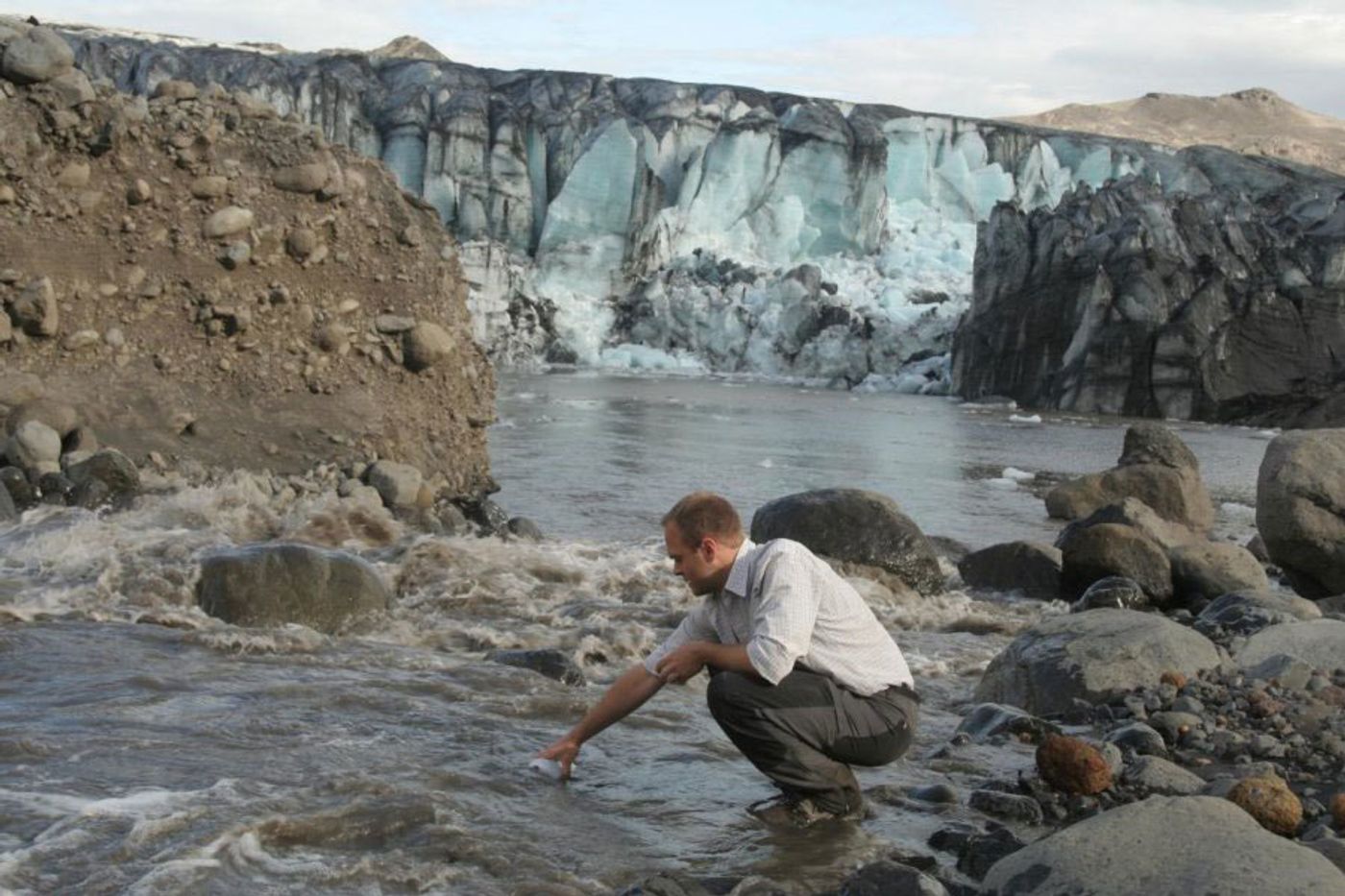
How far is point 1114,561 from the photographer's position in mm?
10812

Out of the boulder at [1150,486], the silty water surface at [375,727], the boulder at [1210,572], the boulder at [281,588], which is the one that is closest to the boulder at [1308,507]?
the boulder at [1210,572]

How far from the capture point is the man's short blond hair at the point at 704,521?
4594mm

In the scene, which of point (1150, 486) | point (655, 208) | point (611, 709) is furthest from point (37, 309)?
point (655, 208)

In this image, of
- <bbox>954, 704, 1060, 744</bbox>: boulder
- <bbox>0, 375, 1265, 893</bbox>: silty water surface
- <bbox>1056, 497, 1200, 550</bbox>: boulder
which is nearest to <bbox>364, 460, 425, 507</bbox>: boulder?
<bbox>0, 375, 1265, 893</bbox>: silty water surface

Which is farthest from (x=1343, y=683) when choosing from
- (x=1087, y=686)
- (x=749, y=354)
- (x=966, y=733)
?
(x=749, y=354)

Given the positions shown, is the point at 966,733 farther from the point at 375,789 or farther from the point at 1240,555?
the point at 1240,555

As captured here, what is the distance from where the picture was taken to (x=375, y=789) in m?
4.69

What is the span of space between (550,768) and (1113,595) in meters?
6.47

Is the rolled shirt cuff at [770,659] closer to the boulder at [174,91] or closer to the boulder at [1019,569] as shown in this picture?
the boulder at [1019,569]

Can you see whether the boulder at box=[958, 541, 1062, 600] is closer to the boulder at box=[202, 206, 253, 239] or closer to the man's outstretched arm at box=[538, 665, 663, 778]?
the boulder at box=[202, 206, 253, 239]

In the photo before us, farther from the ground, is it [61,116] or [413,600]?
[61,116]

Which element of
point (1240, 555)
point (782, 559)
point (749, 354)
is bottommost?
point (749, 354)

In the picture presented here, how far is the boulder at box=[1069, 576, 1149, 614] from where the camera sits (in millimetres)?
10328

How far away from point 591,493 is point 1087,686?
9299 millimetres
